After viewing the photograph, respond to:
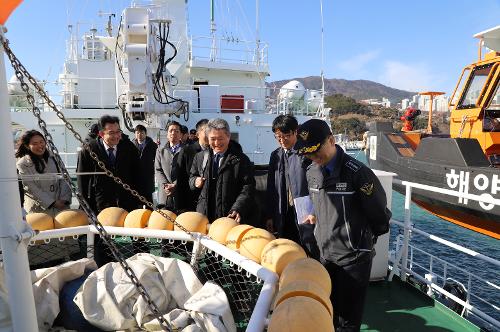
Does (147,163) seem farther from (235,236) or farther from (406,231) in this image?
→ (406,231)

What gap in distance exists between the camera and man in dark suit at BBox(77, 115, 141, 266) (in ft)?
11.2

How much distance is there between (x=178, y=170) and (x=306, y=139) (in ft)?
7.11

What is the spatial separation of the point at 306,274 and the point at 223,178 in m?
1.69

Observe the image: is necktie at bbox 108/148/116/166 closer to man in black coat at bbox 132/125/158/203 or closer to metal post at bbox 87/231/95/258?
man in black coat at bbox 132/125/158/203

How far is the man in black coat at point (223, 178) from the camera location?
2.96 m

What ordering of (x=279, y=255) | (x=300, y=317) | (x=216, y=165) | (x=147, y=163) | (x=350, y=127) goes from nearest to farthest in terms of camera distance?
(x=300, y=317)
(x=279, y=255)
(x=216, y=165)
(x=147, y=163)
(x=350, y=127)

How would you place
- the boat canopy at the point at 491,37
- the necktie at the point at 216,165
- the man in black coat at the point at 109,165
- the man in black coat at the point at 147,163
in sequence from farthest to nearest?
the boat canopy at the point at 491,37, the man in black coat at the point at 147,163, the man in black coat at the point at 109,165, the necktie at the point at 216,165

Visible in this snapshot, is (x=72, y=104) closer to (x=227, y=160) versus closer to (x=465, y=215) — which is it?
(x=227, y=160)

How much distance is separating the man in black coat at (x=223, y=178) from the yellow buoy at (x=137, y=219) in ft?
2.02

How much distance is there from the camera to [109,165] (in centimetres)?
351

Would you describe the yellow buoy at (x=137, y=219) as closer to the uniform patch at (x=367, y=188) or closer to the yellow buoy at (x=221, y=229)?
the yellow buoy at (x=221, y=229)

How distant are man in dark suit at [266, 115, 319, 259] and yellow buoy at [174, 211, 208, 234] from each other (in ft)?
2.27

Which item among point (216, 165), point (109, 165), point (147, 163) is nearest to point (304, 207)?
point (216, 165)

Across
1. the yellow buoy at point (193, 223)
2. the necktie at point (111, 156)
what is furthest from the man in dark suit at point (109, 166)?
the yellow buoy at point (193, 223)
